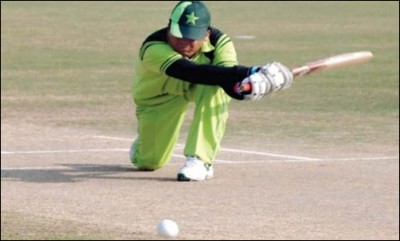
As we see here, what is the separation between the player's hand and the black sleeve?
32cm

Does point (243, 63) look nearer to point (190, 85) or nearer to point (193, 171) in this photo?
point (190, 85)

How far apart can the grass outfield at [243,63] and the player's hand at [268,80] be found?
1911 mm

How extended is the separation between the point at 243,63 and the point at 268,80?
45.6 feet

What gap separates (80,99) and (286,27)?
16162 mm

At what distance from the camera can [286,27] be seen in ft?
111

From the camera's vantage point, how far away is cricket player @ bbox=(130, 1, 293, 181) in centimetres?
1050

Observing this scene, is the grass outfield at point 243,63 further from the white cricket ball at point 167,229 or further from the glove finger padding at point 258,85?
the glove finger padding at point 258,85

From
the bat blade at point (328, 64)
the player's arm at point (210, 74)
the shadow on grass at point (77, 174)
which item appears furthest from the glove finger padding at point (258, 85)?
the shadow on grass at point (77, 174)

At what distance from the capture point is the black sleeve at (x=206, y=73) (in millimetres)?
10465

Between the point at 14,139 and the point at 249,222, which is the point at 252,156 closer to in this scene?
the point at 14,139

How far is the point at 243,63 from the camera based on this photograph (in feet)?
78.3

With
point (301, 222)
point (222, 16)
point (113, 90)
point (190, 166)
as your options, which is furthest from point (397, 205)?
point (222, 16)

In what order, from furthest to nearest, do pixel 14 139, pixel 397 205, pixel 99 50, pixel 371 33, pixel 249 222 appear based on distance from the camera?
pixel 371 33 → pixel 99 50 → pixel 14 139 → pixel 397 205 → pixel 249 222

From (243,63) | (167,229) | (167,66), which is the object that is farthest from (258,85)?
(243,63)
